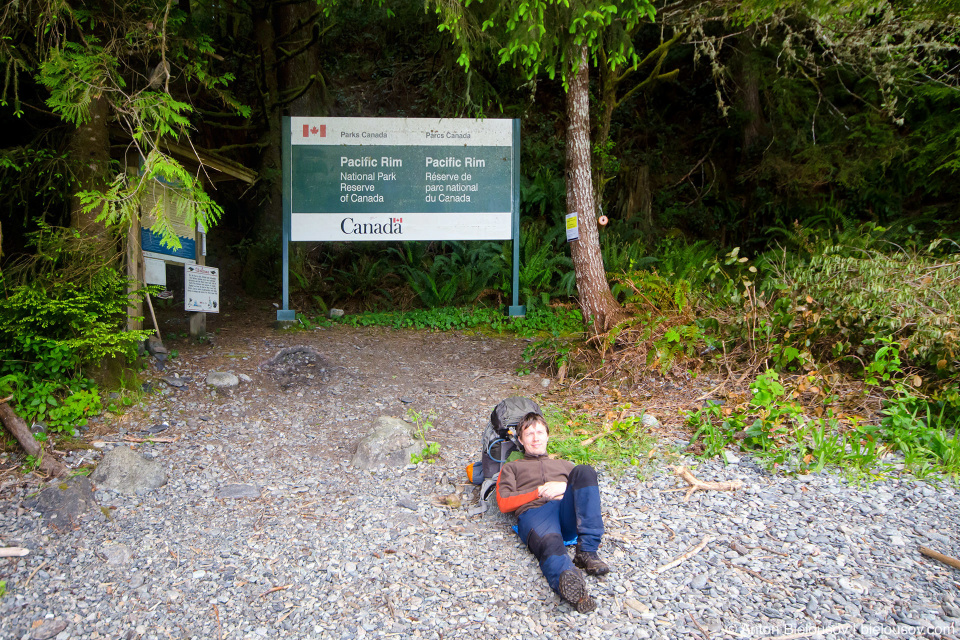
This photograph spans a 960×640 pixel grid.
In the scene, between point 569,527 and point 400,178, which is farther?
point 400,178

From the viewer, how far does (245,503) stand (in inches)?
160

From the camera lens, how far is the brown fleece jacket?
3.46 m

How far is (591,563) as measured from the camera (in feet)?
10.2

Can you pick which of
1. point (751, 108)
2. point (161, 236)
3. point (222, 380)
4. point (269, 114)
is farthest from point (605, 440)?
point (751, 108)

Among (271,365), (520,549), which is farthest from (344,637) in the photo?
(271,365)

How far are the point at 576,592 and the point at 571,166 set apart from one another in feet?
16.6

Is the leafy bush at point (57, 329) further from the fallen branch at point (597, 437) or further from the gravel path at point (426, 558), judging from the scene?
the fallen branch at point (597, 437)

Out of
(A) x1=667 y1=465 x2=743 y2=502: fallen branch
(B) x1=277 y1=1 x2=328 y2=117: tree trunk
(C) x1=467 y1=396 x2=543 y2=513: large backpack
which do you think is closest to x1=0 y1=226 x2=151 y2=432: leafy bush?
(C) x1=467 y1=396 x2=543 y2=513: large backpack

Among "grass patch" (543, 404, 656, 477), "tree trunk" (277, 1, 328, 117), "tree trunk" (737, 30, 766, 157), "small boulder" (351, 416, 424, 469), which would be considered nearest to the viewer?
"grass patch" (543, 404, 656, 477)

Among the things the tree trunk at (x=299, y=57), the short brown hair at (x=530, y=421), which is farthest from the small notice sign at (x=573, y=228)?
the tree trunk at (x=299, y=57)

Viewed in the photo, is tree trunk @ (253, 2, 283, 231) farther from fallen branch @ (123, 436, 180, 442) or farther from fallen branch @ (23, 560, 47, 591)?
fallen branch @ (23, 560, 47, 591)

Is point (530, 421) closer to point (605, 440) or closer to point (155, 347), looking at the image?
point (605, 440)

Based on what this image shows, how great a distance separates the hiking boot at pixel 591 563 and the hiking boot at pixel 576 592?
18 cm

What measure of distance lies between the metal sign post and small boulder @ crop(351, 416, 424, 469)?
4.17 m
